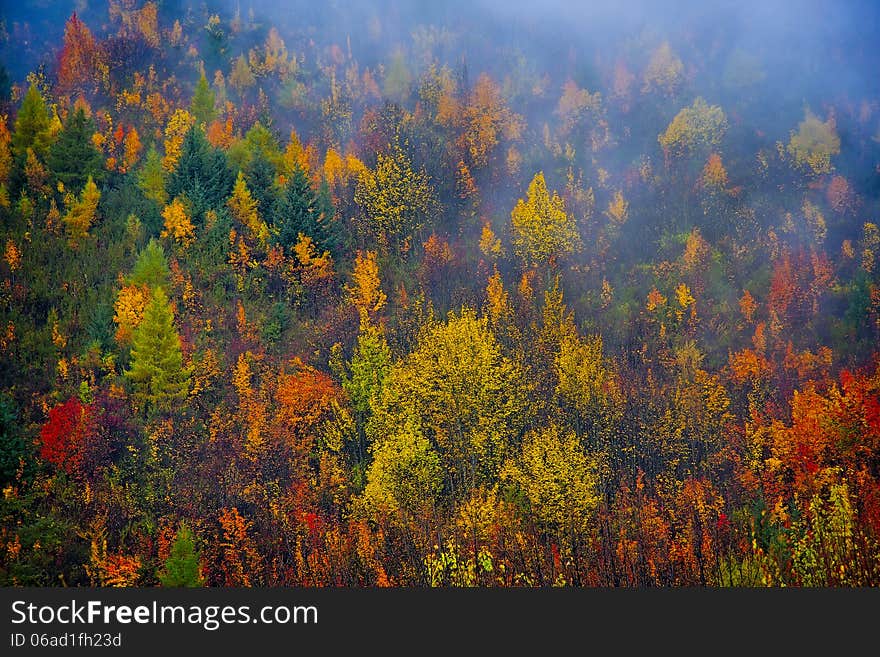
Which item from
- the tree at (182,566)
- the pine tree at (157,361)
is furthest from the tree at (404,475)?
the pine tree at (157,361)

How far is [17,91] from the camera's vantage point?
58.7 metres

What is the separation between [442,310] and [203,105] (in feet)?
81.6

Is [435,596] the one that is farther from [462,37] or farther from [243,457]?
[462,37]

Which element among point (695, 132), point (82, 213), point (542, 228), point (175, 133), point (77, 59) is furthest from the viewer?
point (77, 59)

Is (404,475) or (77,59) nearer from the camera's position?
(404,475)

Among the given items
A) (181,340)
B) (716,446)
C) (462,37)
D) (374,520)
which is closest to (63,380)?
(181,340)

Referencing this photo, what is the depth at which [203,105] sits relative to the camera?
6378 centimetres

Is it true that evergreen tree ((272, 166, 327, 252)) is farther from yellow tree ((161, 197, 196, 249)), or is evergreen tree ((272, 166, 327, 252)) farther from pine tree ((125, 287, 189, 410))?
pine tree ((125, 287, 189, 410))

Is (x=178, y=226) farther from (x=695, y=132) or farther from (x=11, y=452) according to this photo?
(x=695, y=132)

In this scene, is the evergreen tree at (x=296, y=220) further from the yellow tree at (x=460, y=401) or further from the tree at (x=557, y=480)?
the tree at (x=557, y=480)

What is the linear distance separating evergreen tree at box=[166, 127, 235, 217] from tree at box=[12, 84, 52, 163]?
817 cm

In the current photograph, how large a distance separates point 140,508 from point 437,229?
23.2m

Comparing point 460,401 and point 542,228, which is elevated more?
point 542,228

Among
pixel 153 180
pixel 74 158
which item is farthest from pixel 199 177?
pixel 74 158
